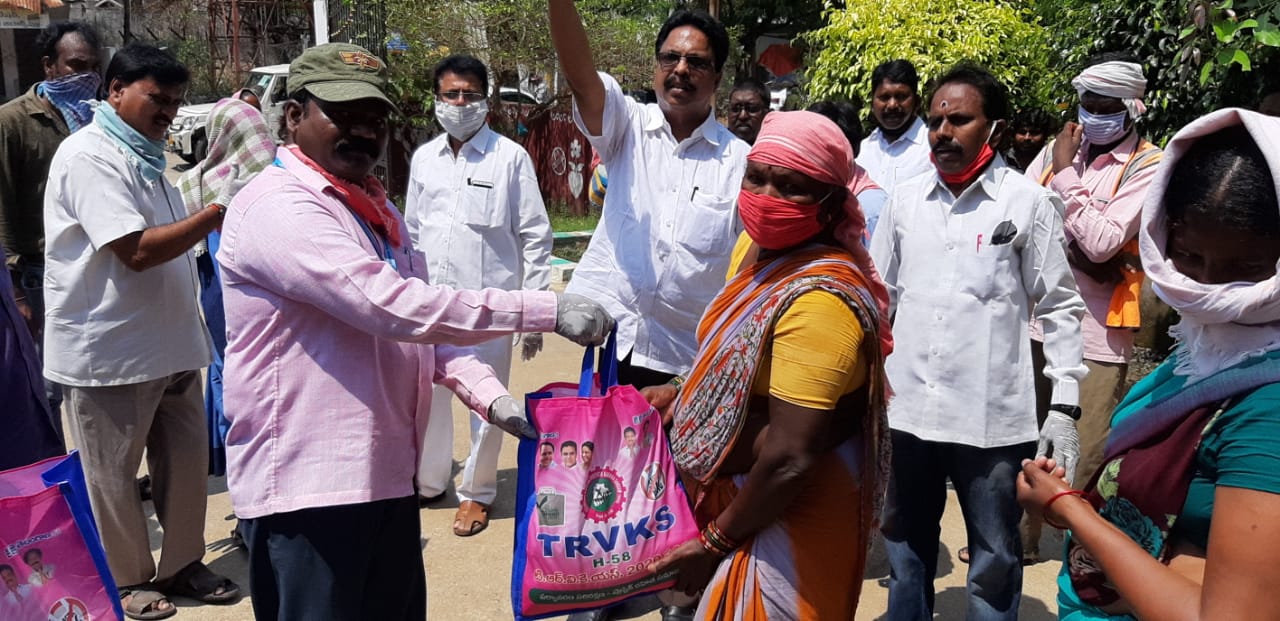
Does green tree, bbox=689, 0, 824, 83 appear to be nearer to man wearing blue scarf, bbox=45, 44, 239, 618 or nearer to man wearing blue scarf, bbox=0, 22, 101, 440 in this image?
man wearing blue scarf, bbox=0, 22, 101, 440

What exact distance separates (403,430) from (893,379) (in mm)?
1859

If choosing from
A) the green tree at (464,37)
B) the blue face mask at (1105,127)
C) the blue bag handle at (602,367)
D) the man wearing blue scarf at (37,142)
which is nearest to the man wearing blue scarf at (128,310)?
the man wearing blue scarf at (37,142)

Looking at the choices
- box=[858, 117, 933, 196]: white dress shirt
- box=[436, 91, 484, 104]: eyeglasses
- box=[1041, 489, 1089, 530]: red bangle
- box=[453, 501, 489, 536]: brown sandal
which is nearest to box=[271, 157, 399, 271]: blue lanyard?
box=[1041, 489, 1089, 530]: red bangle

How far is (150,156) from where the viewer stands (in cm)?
390

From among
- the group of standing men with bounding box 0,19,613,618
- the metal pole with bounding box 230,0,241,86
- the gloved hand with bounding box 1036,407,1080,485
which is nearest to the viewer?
the group of standing men with bounding box 0,19,613,618

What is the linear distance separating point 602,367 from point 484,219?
2696mm

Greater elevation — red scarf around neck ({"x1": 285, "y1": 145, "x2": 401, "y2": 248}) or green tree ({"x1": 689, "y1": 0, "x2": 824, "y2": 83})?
green tree ({"x1": 689, "y1": 0, "x2": 824, "y2": 83})

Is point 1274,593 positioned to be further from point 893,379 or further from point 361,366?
point 893,379

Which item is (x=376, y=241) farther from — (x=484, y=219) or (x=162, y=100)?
(x=484, y=219)

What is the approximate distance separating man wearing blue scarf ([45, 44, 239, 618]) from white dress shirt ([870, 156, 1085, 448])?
8.72 ft

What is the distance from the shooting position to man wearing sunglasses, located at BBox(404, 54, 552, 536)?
510cm

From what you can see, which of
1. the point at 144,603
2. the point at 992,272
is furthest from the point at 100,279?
the point at 992,272

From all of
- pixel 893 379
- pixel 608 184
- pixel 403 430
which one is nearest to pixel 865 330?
pixel 403 430

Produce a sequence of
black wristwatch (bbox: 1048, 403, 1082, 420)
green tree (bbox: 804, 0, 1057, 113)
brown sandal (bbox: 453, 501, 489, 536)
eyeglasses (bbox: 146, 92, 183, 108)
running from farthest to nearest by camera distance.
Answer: green tree (bbox: 804, 0, 1057, 113) → brown sandal (bbox: 453, 501, 489, 536) → eyeglasses (bbox: 146, 92, 183, 108) → black wristwatch (bbox: 1048, 403, 1082, 420)
